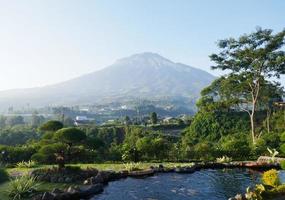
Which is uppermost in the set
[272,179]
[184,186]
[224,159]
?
[272,179]

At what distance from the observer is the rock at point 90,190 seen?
518 inches

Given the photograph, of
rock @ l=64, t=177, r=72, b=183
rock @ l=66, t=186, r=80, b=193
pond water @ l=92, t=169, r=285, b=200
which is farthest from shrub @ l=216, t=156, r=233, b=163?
rock @ l=66, t=186, r=80, b=193

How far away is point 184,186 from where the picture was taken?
1485 centimetres

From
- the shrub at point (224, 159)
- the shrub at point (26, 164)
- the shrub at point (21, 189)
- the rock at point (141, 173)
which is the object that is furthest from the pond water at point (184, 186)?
the shrub at point (26, 164)

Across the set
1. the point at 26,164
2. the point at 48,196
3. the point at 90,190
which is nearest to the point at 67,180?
the point at 90,190

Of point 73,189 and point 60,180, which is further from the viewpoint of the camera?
Result: point 60,180

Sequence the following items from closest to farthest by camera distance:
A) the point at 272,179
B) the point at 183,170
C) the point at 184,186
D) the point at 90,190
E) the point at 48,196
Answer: the point at 48,196, the point at 272,179, the point at 90,190, the point at 184,186, the point at 183,170

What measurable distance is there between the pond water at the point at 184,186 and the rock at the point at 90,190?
0.86 feet

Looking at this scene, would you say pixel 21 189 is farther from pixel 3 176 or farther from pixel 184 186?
pixel 184 186

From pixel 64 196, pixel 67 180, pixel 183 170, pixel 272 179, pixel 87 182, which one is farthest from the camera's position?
pixel 183 170

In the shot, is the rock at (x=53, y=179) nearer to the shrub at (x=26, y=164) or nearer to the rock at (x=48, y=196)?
the rock at (x=48, y=196)

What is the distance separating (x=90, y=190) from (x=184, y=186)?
3495mm

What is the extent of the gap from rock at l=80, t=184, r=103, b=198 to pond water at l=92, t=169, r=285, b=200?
26cm

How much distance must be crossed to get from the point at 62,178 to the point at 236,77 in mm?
16486
